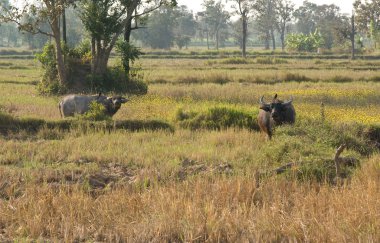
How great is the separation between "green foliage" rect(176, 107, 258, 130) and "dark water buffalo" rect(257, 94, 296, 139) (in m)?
1.21

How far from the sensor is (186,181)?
5.85m

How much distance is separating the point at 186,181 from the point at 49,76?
13313mm

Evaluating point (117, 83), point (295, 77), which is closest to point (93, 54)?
point (117, 83)

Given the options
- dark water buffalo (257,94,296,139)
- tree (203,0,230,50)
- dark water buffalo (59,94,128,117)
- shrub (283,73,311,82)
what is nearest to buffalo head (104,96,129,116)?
dark water buffalo (59,94,128,117)

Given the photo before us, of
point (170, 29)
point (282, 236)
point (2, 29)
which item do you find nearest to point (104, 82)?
point (282, 236)

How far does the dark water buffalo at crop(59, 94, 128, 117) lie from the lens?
39.3 ft

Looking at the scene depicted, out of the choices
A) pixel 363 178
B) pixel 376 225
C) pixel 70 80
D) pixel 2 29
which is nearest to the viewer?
pixel 376 225

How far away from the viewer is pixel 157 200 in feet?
17.2

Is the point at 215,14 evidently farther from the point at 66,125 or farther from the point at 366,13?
the point at 66,125

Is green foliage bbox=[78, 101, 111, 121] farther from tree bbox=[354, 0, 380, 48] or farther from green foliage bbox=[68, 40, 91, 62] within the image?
tree bbox=[354, 0, 380, 48]

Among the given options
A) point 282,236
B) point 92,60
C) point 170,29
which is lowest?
point 282,236

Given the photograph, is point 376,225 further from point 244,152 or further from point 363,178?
point 244,152

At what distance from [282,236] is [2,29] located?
311 ft

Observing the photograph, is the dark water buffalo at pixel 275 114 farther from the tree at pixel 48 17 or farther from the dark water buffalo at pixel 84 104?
the tree at pixel 48 17
